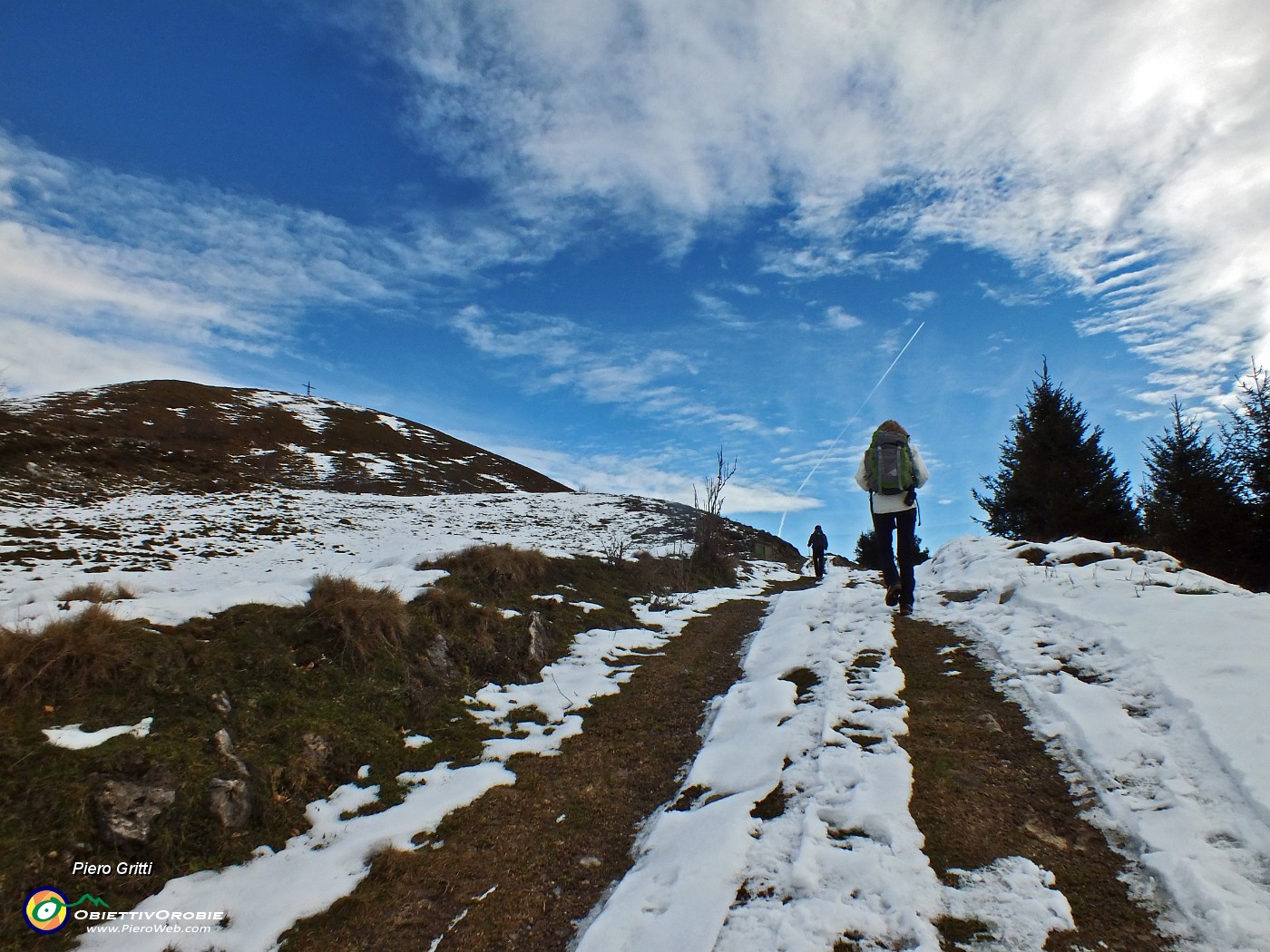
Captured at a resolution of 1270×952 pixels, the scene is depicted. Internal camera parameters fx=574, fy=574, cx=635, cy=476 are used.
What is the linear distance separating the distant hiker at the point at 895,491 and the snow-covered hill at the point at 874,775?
82cm

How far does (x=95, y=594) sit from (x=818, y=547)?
16.8 metres

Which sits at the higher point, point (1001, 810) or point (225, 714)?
point (1001, 810)

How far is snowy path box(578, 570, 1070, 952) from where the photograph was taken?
280cm

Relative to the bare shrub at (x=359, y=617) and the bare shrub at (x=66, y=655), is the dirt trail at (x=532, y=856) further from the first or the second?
the bare shrub at (x=66, y=655)

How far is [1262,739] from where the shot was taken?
3.43 meters

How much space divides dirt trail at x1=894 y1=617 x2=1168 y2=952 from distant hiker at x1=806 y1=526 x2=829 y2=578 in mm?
12488

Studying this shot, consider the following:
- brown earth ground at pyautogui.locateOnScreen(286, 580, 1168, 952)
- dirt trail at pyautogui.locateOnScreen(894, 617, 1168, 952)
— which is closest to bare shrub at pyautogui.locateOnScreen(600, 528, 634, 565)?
brown earth ground at pyautogui.locateOnScreen(286, 580, 1168, 952)

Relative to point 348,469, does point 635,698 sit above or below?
below

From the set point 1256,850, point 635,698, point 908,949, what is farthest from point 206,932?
point 1256,850

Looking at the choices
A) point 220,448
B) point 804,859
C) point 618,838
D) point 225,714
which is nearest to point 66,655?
point 225,714

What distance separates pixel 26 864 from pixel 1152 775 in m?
6.62

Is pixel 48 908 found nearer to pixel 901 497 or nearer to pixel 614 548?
pixel 901 497

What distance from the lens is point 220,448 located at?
128 ft

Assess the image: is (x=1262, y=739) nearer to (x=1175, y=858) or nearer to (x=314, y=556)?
(x=1175, y=858)
